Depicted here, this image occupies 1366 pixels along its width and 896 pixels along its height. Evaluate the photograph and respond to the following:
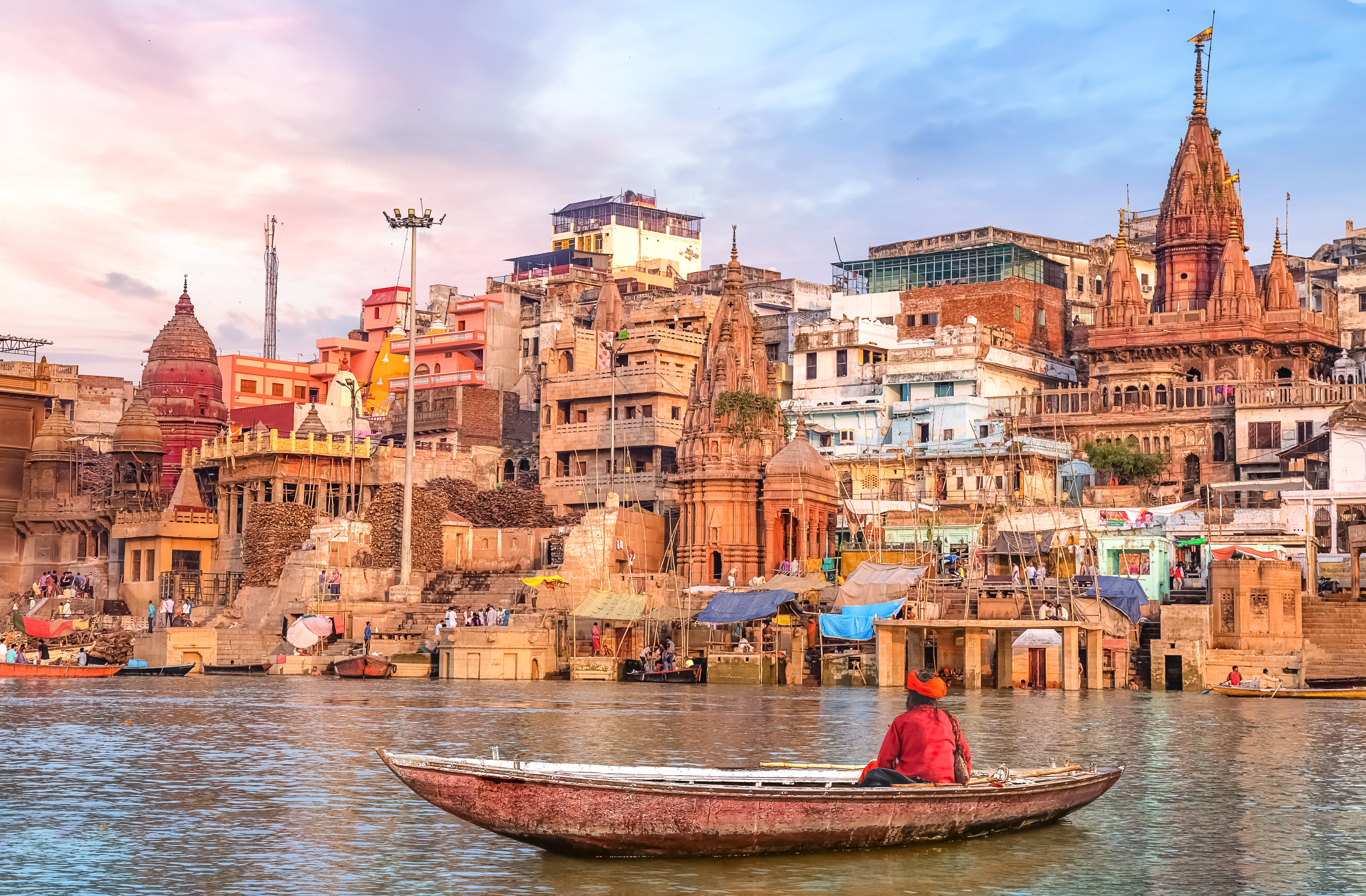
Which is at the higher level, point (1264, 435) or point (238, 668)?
point (1264, 435)

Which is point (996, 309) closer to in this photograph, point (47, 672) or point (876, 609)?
point (876, 609)

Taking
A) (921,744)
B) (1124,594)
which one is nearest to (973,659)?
(1124,594)

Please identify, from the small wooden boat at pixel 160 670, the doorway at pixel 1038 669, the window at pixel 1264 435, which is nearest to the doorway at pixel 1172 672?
the doorway at pixel 1038 669

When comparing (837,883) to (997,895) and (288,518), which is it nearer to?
(997,895)

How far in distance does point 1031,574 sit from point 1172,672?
6.93 meters

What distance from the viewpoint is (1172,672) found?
161ft

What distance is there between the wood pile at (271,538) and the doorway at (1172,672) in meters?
31.3

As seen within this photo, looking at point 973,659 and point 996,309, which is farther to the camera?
point 996,309

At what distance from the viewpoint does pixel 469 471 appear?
75062mm

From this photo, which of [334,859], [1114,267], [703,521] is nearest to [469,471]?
[703,521]

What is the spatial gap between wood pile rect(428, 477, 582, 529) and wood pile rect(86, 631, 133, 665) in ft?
41.9

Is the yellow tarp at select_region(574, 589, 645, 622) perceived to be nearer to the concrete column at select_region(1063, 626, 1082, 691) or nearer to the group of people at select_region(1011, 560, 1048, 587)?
A: the group of people at select_region(1011, 560, 1048, 587)

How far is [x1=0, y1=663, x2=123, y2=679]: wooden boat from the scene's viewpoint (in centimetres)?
5544

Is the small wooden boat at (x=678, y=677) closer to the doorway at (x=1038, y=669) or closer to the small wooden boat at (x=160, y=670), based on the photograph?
the doorway at (x=1038, y=669)
